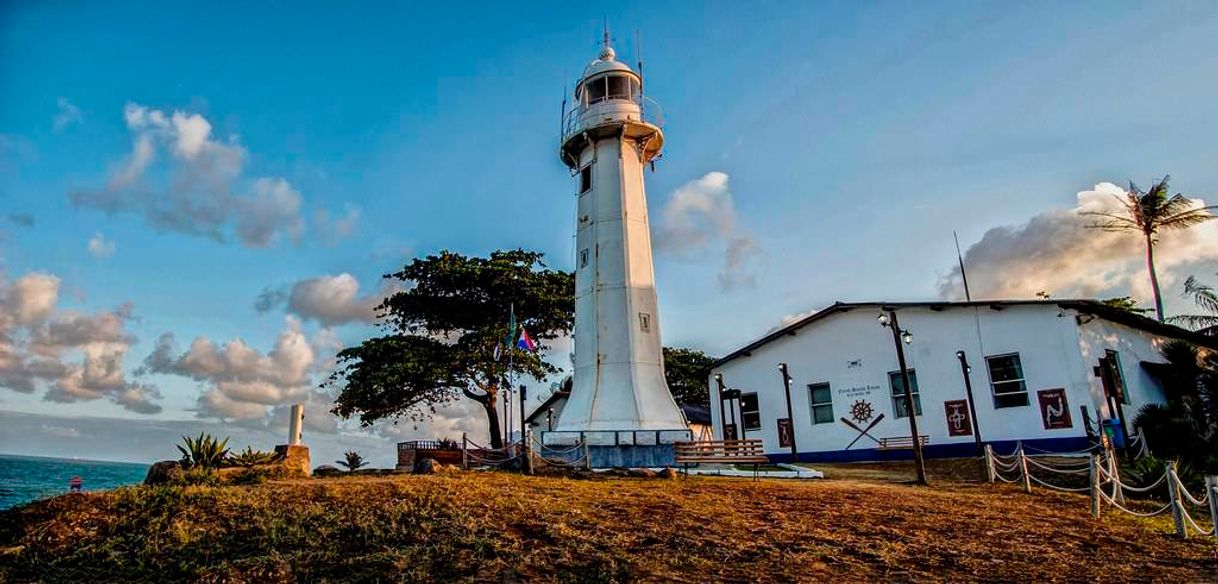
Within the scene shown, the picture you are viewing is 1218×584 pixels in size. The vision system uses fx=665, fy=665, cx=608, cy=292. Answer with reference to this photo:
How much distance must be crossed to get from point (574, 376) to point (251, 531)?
47.8 feet

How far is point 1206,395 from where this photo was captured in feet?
64.5

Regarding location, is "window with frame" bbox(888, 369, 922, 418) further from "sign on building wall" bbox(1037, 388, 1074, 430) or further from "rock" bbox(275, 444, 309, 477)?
"rock" bbox(275, 444, 309, 477)

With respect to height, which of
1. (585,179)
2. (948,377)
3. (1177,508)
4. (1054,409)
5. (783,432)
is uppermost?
(585,179)

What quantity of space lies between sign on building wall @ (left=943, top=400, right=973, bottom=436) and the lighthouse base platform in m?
9.48

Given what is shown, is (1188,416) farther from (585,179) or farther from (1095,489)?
(585,179)

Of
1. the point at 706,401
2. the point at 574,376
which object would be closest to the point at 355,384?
the point at 574,376

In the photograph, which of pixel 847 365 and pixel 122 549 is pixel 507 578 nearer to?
pixel 122 549

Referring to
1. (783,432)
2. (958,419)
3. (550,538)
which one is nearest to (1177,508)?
(550,538)

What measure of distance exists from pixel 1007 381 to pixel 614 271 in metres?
13.2

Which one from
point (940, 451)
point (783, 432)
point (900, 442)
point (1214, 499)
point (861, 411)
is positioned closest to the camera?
point (1214, 499)

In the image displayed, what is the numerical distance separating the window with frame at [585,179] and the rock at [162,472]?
51.3ft

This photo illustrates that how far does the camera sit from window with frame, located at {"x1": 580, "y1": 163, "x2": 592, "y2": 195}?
24.5 meters

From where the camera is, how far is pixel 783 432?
2558 cm

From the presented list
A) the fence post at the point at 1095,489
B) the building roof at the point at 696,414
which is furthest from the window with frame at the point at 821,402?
the fence post at the point at 1095,489
